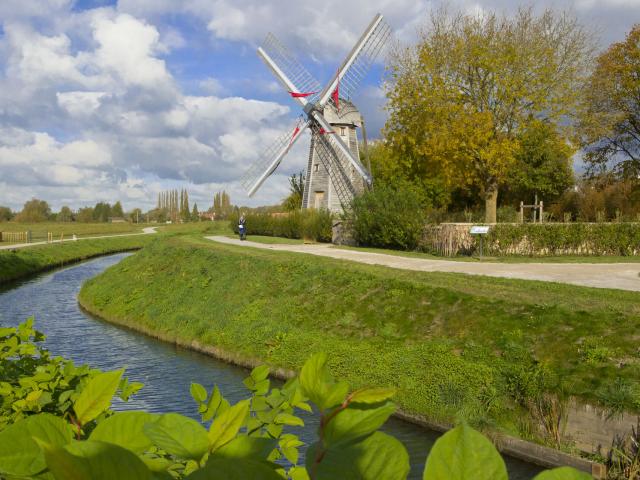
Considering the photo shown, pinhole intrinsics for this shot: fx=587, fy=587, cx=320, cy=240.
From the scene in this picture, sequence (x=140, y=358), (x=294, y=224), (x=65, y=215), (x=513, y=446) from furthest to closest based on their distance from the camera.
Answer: (x=65, y=215) → (x=294, y=224) → (x=140, y=358) → (x=513, y=446)

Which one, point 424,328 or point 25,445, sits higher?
point 25,445

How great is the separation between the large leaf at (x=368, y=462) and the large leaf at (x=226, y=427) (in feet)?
0.78

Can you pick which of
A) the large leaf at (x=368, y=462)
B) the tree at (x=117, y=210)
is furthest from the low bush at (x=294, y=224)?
the tree at (x=117, y=210)

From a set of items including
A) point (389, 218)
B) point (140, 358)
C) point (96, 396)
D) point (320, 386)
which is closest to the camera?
point (320, 386)

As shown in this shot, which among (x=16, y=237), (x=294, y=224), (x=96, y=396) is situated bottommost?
(x=16, y=237)

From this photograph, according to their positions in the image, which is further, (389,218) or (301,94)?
(301,94)

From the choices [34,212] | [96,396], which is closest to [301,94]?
[96,396]

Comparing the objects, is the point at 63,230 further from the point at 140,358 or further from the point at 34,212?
the point at 140,358

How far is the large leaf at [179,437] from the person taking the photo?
76 cm

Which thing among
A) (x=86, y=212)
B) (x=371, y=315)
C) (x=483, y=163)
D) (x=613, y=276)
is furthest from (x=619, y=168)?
(x=86, y=212)

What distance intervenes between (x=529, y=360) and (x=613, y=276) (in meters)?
7.20

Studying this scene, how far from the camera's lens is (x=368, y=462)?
61 cm

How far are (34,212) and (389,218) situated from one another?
278 feet

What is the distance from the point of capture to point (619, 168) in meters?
32.8
